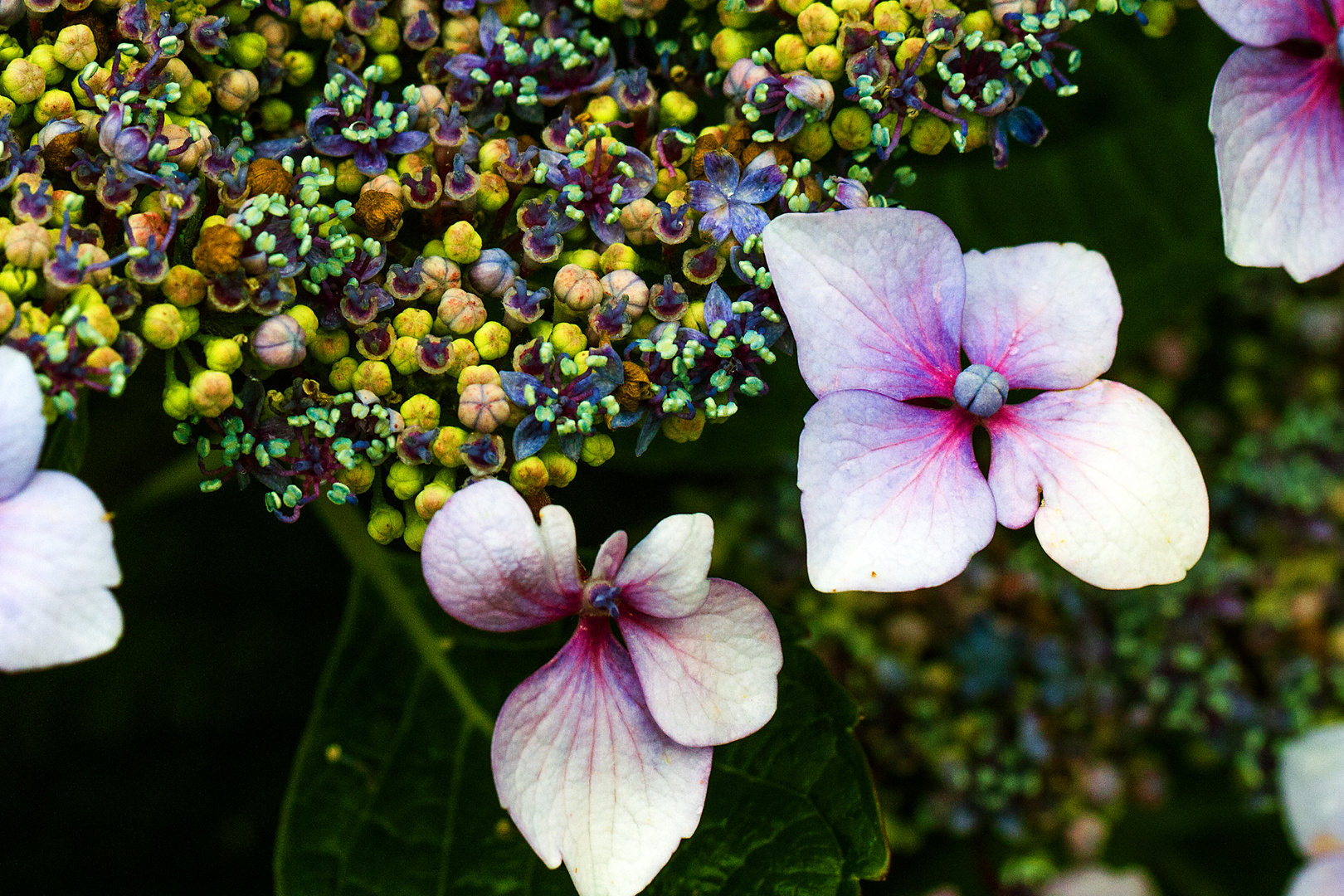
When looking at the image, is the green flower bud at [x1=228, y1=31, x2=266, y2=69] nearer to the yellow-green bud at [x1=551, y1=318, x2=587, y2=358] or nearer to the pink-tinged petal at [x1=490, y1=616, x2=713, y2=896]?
the yellow-green bud at [x1=551, y1=318, x2=587, y2=358]

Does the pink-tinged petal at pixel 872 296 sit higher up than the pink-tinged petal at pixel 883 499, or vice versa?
the pink-tinged petal at pixel 872 296

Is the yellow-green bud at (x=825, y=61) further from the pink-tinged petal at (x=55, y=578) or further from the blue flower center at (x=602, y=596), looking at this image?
the pink-tinged petal at (x=55, y=578)

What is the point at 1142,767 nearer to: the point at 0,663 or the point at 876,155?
the point at 876,155

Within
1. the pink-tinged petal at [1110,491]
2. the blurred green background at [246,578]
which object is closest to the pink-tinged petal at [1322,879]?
the blurred green background at [246,578]

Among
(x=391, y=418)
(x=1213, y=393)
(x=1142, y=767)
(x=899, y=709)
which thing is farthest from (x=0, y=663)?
(x=1213, y=393)

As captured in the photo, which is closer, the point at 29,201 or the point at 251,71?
the point at 29,201

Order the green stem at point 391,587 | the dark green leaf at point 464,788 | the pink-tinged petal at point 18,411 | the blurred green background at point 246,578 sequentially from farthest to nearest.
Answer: the blurred green background at point 246,578
the green stem at point 391,587
the dark green leaf at point 464,788
the pink-tinged petal at point 18,411
